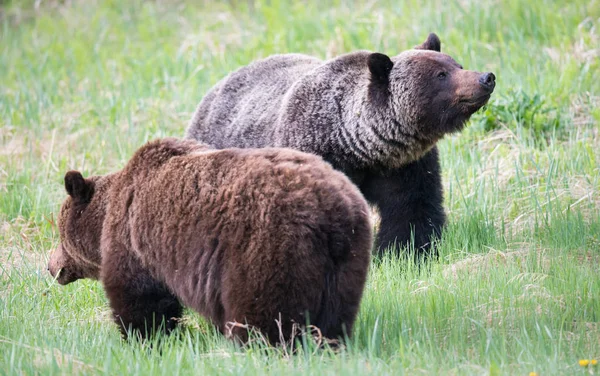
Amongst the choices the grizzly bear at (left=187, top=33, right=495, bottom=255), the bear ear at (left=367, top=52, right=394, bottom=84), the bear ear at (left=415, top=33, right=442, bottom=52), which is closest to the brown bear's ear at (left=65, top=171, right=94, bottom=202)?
the grizzly bear at (left=187, top=33, right=495, bottom=255)

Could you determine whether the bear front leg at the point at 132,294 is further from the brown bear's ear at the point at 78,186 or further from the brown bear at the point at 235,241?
the brown bear's ear at the point at 78,186

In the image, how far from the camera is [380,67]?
7.30m

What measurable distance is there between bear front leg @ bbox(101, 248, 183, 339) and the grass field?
0.14 meters

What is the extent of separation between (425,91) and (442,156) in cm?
258

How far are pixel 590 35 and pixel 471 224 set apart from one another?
5421mm

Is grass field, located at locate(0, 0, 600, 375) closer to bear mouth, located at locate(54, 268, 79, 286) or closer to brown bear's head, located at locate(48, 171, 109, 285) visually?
bear mouth, located at locate(54, 268, 79, 286)

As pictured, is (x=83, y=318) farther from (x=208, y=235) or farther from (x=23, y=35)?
(x=23, y=35)

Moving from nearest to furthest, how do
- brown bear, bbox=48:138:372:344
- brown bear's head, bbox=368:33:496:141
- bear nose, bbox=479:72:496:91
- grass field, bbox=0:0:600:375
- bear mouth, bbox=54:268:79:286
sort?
1. brown bear, bbox=48:138:372:344
2. grass field, bbox=0:0:600:375
3. bear mouth, bbox=54:268:79:286
4. bear nose, bbox=479:72:496:91
5. brown bear's head, bbox=368:33:496:141

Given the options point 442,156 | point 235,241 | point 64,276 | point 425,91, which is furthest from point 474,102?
point 64,276

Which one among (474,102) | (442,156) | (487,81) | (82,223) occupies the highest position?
(487,81)

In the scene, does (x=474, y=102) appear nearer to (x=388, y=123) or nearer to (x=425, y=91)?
(x=425, y=91)

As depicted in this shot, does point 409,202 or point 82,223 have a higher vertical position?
point 82,223

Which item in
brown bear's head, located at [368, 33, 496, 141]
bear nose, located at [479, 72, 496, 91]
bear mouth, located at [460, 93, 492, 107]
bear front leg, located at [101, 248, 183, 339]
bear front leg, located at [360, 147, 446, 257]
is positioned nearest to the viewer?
bear front leg, located at [101, 248, 183, 339]

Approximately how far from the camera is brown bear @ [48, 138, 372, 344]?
15.0ft
